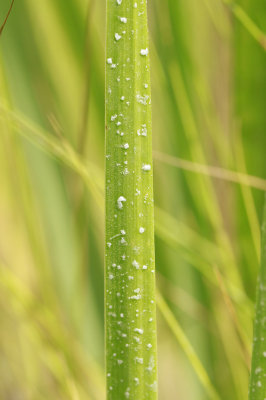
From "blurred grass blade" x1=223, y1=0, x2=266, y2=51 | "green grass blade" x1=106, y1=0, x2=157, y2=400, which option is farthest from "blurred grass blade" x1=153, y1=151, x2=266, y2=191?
"green grass blade" x1=106, y1=0, x2=157, y2=400

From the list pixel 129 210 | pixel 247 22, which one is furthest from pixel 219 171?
pixel 129 210

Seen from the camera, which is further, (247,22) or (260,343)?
(247,22)

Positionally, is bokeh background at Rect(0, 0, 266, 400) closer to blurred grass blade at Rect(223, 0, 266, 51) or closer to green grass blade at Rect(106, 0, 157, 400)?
blurred grass blade at Rect(223, 0, 266, 51)

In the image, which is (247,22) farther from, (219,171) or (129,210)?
(129,210)

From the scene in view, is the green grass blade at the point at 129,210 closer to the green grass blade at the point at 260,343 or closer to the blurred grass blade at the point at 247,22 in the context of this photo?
the green grass blade at the point at 260,343

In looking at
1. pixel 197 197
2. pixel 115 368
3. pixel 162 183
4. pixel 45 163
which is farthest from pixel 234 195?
pixel 115 368

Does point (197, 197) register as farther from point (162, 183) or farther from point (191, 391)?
point (191, 391)
